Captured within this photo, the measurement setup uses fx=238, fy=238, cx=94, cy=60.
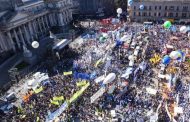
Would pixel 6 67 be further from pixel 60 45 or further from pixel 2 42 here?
pixel 60 45

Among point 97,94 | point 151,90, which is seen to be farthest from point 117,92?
point 151,90

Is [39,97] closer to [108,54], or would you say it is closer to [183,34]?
[108,54]

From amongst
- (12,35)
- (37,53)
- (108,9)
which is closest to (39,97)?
(37,53)

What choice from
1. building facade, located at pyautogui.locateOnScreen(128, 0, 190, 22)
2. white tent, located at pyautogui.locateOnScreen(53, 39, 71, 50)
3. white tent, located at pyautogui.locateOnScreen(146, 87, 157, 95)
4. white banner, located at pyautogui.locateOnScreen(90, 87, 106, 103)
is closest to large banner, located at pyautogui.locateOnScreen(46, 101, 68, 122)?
white banner, located at pyautogui.locateOnScreen(90, 87, 106, 103)

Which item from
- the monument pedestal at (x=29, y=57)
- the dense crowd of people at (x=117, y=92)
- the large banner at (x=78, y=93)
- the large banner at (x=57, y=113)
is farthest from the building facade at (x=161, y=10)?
the large banner at (x=57, y=113)

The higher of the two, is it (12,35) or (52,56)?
(12,35)
